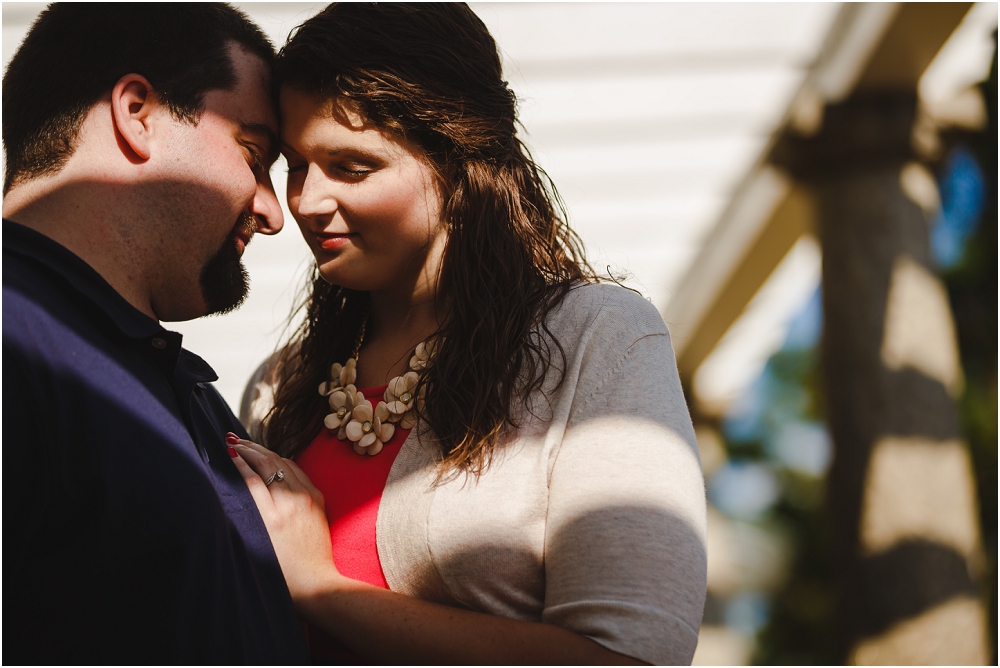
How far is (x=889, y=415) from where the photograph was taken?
2.74 meters

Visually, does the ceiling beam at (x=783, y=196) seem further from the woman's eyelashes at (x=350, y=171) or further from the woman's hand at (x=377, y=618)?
the woman's hand at (x=377, y=618)

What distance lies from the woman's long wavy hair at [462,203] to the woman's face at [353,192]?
0.12 ft

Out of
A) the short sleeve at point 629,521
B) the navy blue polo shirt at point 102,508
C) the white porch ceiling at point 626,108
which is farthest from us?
the white porch ceiling at point 626,108

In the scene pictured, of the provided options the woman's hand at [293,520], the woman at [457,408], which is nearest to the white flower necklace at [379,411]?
the woman at [457,408]

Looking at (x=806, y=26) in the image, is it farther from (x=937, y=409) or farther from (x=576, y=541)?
(x=576, y=541)

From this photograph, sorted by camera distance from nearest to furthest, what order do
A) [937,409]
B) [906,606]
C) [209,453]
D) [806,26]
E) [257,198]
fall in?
[209,453]
[257,198]
[906,606]
[937,409]
[806,26]

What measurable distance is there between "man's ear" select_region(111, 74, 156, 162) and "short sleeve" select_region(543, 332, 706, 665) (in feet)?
2.99

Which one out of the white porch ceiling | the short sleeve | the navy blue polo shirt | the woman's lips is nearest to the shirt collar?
the navy blue polo shirt

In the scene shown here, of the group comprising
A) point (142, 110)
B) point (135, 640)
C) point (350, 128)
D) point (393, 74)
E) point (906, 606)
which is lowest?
point (906, 606)

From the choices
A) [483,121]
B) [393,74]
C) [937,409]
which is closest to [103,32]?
[393,74]

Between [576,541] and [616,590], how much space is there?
99 mm

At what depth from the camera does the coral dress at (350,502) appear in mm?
1592

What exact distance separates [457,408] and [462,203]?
18.8 inches

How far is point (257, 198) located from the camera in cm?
183
